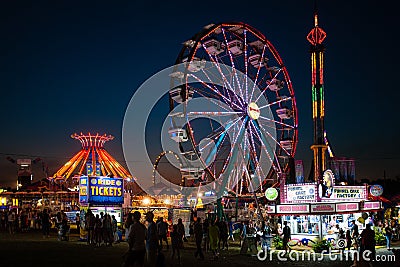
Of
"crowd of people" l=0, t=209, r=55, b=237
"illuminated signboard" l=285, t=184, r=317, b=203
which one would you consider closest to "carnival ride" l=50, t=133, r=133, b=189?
"crowd of people" l=0, t=209, r=55, b=237

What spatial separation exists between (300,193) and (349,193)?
8.66 feet

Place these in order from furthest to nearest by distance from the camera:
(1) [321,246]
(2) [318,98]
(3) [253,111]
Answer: (3) [253,111] → (2) [318,98] → (1) [321,246]

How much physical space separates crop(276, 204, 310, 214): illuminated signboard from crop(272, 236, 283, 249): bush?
2016 mm

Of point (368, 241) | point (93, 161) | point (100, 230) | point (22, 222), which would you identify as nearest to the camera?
point (368, 241)

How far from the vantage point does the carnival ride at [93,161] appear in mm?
59594

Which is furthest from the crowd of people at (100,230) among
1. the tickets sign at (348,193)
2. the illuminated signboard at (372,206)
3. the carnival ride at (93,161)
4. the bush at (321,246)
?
the carnival ride at (93,161)

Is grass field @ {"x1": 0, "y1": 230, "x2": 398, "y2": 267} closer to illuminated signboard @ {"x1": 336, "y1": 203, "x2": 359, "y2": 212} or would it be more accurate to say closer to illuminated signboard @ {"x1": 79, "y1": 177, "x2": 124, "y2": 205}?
illuminated signboard @ {"x1": 336, "y1": 203, "x2": 359, "y2": 212}

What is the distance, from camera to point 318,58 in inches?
1308

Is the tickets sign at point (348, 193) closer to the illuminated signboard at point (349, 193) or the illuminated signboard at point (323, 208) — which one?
the illuminated signboard at point (349, 193)

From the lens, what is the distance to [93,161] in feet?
202

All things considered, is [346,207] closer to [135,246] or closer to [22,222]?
[135,246]

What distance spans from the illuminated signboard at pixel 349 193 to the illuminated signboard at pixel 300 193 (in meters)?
0.91

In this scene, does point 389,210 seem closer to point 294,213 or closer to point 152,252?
point 294,213

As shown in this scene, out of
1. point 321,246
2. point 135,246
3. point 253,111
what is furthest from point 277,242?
point 135,246
